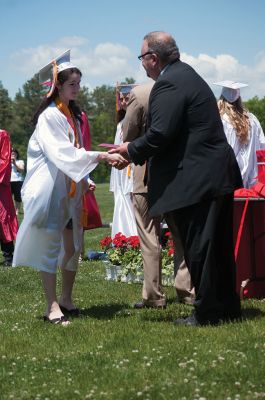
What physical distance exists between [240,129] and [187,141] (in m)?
3.38

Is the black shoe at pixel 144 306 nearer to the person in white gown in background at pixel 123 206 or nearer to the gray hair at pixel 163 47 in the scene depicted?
the gray hair at pixel 163 47

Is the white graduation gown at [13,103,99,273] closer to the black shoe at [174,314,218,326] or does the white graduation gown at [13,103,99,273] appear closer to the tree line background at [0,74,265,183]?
the black shoe at [174,314,218,326]

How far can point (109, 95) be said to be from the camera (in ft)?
390

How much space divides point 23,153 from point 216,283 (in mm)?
81036

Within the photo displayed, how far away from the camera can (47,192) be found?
22.2ft

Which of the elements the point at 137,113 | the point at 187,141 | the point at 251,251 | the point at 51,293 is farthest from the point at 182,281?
the point at 187,141

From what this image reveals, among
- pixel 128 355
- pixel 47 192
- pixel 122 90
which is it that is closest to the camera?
pixel 128 355

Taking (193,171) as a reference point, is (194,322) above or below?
below

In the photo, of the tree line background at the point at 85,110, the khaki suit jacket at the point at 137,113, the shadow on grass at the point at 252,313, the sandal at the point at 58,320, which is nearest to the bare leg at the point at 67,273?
the sandal at the point at 58,320

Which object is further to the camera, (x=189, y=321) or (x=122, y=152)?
(x=122, y=152)

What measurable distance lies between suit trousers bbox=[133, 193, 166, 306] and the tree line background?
199 feet

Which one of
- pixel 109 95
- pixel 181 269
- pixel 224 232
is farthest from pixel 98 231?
pixel 109 95

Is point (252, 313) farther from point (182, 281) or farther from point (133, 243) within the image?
point (133, 243)

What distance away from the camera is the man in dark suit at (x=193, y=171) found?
611cm
